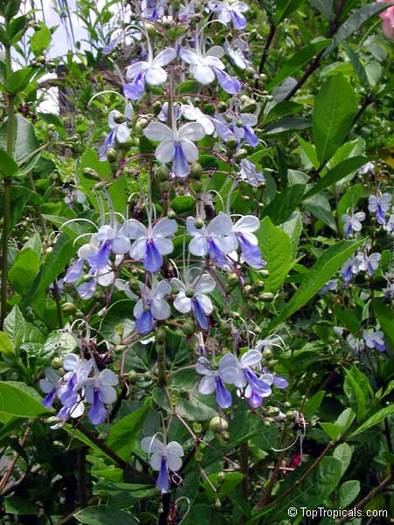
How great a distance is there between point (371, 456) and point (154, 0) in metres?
1.11

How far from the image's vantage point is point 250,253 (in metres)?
0.97

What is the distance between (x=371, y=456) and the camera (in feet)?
5.52

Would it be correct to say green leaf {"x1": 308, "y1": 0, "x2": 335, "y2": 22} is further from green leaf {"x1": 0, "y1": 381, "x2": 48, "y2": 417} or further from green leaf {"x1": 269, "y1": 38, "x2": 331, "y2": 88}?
green leaf {"x1": 0, "y1": 381, "x2": 48, "y2": 417}

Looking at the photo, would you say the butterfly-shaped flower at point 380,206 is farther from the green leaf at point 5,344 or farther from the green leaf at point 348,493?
the green leaf at point 5,344

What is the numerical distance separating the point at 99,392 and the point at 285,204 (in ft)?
2.12

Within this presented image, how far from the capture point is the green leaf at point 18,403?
973mm

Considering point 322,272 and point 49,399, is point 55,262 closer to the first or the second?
point 49,399

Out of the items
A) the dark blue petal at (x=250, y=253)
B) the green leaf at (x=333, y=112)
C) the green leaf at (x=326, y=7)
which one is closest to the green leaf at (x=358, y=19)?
the green leaf at (x=326, y=7)

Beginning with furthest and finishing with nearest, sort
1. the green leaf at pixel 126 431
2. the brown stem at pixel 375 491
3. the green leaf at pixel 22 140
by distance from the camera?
Answer: the green leaf at pixel 22 140, the brown stem at pixel 375 491, the green leaf at pixel 126 431

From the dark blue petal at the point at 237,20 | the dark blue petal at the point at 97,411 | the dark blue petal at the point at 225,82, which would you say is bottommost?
the dark blue petal at the point at 97,411

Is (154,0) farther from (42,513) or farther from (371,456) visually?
(42,513)

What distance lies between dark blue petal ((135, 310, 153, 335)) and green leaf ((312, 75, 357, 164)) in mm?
736

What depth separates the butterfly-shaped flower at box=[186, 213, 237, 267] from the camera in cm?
92

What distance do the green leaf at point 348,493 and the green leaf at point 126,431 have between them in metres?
0.55
